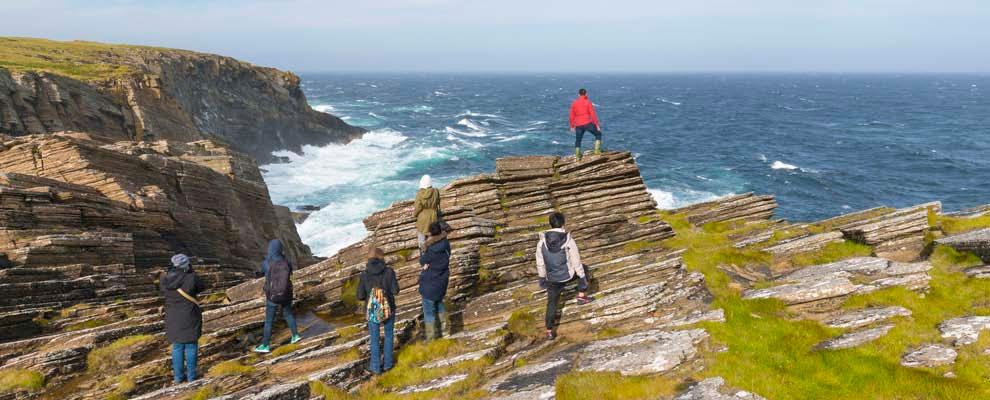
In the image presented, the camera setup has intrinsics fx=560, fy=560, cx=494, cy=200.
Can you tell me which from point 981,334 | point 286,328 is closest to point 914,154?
point 981,334

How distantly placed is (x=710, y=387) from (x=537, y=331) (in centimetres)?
504

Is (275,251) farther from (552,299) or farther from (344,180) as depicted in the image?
(344,180)

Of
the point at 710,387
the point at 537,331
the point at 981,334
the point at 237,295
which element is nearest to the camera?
the point at 710,387

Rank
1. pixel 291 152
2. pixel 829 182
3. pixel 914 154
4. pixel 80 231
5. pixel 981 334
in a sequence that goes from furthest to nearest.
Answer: pixel 291 152 → pixel 914 154 → pixel 829 182 → pixel 80 231 → pixel 981 334

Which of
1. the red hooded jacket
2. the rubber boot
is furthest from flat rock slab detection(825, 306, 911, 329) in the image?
the red hooded jacket

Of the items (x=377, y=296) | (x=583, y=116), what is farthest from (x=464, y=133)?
(x=377, y=296)

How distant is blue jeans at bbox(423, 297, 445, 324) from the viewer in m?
13.9

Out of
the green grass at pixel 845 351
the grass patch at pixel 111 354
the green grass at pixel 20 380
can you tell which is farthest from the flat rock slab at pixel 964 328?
the green grass at pixel 20 380

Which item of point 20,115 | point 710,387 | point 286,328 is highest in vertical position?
point 20,115

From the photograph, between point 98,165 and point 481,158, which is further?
point 481,158

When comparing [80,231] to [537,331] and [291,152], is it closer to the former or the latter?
[537,331]

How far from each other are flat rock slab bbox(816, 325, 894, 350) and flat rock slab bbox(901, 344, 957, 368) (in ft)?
2.48

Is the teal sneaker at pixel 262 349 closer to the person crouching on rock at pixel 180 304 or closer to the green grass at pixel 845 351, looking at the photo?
the person crouching on rock at pixel 180 304

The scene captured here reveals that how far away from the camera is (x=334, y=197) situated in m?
66.4
